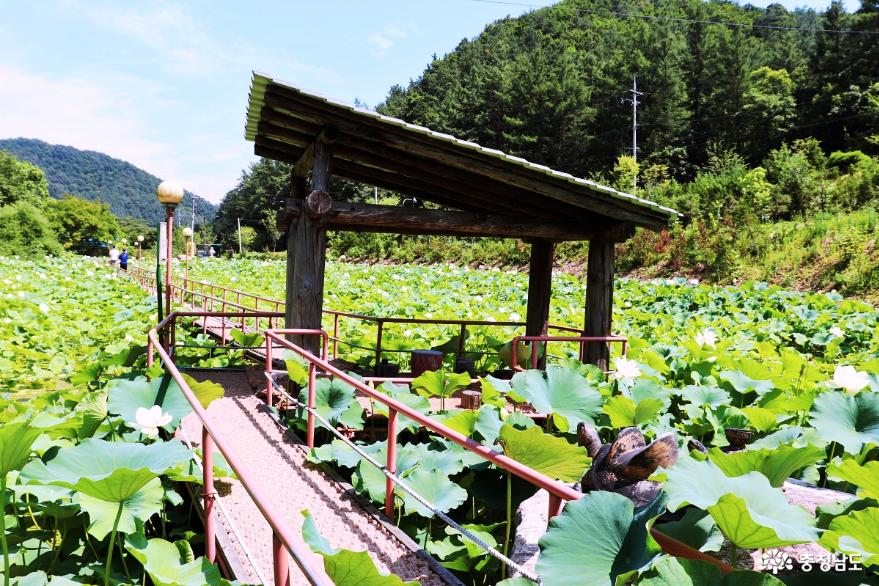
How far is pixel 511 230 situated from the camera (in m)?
6.20

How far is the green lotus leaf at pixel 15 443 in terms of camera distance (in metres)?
2.23

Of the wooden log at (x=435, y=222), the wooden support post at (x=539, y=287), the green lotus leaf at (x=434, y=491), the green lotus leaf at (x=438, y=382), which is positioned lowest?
the green lotus leaf at (x=434, y=491)

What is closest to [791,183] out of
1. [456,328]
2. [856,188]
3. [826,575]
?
[856,188]

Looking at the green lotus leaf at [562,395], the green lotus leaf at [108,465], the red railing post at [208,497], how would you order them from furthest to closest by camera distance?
the green lotus leaf at [562,395] → the red railing post at [208,497] → the green lotus leaf at [108,465]

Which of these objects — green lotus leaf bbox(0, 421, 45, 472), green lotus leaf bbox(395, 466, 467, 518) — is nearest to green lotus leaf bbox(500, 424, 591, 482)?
green lotus leaf bbox(395, 466, 467, 518)

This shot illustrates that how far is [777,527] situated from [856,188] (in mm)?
22175

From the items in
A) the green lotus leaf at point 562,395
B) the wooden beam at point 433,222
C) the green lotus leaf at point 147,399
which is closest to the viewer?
the green lotus leaf at point 147,399

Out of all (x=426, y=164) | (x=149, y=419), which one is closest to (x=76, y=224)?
(x=426, y=164)

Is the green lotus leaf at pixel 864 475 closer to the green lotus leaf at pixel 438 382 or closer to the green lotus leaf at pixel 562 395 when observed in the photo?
the green lotus leaf at pixel 562 395

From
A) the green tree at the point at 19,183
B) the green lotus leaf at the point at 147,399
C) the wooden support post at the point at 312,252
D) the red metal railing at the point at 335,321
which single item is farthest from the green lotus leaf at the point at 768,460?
the green tree at the point at 19,183

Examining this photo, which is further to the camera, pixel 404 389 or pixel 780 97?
pixel 780 97

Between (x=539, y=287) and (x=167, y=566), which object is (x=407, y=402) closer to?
(x=167, y=566)

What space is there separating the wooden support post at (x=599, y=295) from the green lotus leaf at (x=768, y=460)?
4.30m

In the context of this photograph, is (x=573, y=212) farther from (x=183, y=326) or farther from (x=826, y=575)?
(x=183, y=326)
